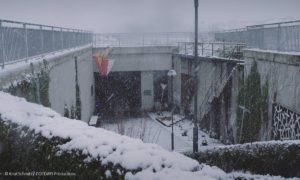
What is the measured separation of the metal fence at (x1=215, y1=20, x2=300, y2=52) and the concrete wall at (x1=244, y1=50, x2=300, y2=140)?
530 millimetres

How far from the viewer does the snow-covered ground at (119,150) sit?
353 centimetres

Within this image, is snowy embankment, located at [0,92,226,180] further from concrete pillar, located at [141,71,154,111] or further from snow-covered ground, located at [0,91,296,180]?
concrete pillar, located at [141,71,154,111]

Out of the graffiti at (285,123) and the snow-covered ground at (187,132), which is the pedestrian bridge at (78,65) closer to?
the snow-covered ground at (187,132)

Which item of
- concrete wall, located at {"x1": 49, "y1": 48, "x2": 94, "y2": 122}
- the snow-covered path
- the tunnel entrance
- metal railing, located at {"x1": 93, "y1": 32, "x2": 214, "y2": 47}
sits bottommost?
the snow-covered path

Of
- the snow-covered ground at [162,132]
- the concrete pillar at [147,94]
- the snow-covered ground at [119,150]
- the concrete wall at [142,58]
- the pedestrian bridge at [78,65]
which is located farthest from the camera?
the concrete pillar at [147,94]

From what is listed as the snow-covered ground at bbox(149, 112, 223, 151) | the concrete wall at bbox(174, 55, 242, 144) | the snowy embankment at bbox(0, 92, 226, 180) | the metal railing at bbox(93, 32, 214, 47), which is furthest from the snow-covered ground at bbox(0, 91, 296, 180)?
the metal railing at bbox(93, 32, 214, 47)

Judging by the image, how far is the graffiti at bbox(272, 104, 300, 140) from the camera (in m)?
12.1

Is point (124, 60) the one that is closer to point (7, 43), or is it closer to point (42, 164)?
point (7, 43)

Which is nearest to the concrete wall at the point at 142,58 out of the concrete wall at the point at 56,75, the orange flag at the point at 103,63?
the orange flag at the point at 103,63

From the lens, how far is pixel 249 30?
54.1ft

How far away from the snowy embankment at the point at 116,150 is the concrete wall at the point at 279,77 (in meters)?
9.17

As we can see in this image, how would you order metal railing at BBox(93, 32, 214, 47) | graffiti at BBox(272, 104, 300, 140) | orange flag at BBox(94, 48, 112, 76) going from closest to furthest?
graffiti at BBox(272, 104, 300, 140) < orange flag at BBox(94, 48, 112, 76) < metal railing at BBox(93, 32, 214, 47)

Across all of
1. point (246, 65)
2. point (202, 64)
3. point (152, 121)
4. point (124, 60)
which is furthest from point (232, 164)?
point (124, 60)

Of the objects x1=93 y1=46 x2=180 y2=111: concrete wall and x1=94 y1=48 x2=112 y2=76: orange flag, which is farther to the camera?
x1=93 y1=46 x2=180 y2=111: concrete wall
